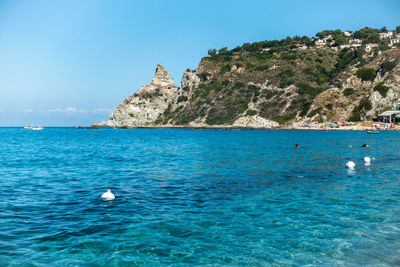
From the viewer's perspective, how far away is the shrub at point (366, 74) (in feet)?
431

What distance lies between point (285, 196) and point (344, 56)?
7366 inches

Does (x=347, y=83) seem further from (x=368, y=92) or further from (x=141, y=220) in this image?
(x=141, y=220)

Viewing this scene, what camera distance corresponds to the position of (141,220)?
1277 centimetres

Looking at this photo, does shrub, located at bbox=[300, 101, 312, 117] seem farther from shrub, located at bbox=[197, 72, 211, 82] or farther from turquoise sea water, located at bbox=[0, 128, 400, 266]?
turquoise sea water, located at bbox=[0, 128, 400, 266]

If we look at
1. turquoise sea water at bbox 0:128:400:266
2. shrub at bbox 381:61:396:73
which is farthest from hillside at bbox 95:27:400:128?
turquoise sea water at bbox 0:128:400:266

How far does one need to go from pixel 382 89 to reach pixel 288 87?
4727cm

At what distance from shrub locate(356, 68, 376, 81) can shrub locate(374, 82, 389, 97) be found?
9993 millimetres

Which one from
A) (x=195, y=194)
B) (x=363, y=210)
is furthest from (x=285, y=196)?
(x=195, y=194)

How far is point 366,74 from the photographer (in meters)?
133

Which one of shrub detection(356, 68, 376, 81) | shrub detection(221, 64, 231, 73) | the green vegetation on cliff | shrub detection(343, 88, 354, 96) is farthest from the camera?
shrub detection(221, 64, 231, 73)

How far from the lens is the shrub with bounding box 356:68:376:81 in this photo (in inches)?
5170

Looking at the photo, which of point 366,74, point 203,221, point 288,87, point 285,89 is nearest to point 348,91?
point 366,74

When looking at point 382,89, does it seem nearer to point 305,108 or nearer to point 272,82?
point 305,108

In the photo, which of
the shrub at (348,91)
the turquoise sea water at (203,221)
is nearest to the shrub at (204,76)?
the shrub at (348,91)
